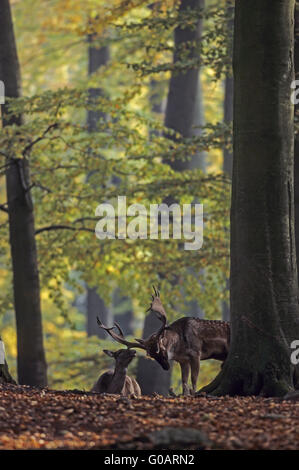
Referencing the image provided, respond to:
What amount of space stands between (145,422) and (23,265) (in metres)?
7.85

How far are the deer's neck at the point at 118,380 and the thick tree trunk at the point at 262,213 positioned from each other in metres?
1.87

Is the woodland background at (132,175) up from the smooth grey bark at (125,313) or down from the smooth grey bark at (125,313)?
up

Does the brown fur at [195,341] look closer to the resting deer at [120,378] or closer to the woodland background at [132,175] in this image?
the resting deer at [120,378]

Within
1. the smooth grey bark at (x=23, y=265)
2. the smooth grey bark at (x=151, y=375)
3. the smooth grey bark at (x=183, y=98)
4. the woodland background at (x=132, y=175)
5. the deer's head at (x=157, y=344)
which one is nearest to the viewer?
the deer's head at (x=157, y=344)

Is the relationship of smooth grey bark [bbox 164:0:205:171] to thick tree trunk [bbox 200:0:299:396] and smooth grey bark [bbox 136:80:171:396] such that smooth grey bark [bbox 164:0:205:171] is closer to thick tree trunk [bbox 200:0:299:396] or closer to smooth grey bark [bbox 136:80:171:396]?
smooth grey bark [bbox 136:80:171:396]

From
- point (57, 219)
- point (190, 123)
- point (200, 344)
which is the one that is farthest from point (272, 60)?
point (190, 123)

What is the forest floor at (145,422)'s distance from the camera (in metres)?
6.61

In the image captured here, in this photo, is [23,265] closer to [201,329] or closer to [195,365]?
[201,329]

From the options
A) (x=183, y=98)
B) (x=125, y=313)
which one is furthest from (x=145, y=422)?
(x=125, y=313)

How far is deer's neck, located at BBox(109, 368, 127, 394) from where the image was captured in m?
11.3

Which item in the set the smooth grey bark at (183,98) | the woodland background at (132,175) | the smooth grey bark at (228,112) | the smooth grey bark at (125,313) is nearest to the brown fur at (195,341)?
the woodland background at (132,175)

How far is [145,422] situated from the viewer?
7.34 m
